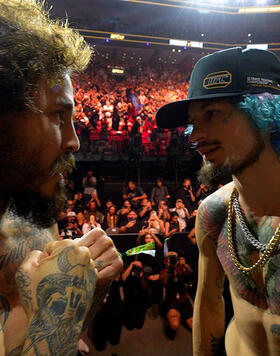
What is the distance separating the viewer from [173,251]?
3875 millimetres

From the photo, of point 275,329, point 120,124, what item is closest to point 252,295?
point 275,329

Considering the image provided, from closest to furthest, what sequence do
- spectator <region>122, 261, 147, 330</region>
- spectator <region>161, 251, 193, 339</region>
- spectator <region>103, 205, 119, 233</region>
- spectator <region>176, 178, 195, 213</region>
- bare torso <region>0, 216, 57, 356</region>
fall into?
bare torso <region>0, 216, 57, 356</region> < spectator <region>122, 261, 147, 330</region> < spectator <region>161, 251, 193, 339</region> < spectator <region>103, 205, 119, 233</region> < spectator <region>176, 178, 195, 213</region>

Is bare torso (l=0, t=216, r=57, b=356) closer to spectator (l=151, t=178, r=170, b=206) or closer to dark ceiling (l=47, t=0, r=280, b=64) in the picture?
spectator (l=151, t=178, r=170, b=206)

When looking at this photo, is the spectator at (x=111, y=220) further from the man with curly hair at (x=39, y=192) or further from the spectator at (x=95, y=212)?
the man with curly hair at (x=39, y=192)

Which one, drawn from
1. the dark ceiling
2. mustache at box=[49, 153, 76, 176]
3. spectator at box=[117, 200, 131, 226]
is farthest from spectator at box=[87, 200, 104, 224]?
the dark ceiling

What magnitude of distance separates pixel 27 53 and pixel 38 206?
530 millimetres

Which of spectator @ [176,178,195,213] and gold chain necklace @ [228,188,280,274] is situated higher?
spectator @ [176,178,195,213]

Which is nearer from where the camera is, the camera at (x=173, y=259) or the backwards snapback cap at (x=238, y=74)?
the backwards snapback cap at (x=238, y=74)

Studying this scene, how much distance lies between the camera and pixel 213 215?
1.58 meters

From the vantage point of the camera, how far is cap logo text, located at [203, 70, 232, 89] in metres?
1.23

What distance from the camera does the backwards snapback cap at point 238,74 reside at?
48.0 inches

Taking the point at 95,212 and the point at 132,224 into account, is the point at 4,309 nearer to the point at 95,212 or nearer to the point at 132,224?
the point at 132,224

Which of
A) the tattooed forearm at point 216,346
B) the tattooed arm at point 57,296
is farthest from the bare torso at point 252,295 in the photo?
the tattooed arm at point 57,296

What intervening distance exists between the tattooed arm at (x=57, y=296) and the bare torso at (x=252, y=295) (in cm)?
→ 83
